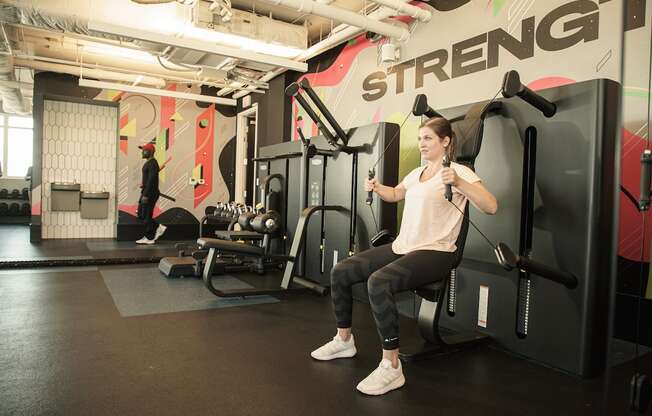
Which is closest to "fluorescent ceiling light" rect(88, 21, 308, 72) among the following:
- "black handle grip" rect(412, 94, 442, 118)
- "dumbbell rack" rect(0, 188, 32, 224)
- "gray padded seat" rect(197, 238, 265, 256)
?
"gray padded seat" rect(197, 238, 265, 256)

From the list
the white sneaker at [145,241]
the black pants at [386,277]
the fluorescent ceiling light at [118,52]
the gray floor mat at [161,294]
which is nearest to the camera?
the black pants at [386,277]

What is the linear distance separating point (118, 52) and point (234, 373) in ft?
18.7

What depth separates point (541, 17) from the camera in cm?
333

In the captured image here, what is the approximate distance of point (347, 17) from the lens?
4172 mm

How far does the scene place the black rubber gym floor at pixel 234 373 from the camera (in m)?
1.91

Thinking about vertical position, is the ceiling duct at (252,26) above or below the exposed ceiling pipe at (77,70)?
above

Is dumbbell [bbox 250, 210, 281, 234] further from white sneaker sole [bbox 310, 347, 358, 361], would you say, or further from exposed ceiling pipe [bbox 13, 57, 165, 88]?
exposed ceiling pipe [bbox 13, 57, 165, 88]

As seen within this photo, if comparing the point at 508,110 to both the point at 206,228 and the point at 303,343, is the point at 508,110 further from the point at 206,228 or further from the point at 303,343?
the point at 206,228

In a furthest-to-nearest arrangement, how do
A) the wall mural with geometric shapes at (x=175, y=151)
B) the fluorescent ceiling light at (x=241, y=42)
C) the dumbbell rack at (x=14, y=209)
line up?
the dumbbell rack at (x=14, y=209) → the wall mural with geometric shapes at (x=175, y=151) → the fluorescent ceiling light at (x=241, y=42)

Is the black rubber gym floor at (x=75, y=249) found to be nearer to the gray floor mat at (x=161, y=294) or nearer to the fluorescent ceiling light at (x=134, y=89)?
the gray floor mat at (x=161, y=294)

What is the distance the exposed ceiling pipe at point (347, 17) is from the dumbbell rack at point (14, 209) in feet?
32.6

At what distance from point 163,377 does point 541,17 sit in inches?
142

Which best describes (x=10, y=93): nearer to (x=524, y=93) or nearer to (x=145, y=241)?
(x=145, y=241)

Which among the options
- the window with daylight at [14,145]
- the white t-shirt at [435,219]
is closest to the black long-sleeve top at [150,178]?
the white t-shirt at [435,219]
